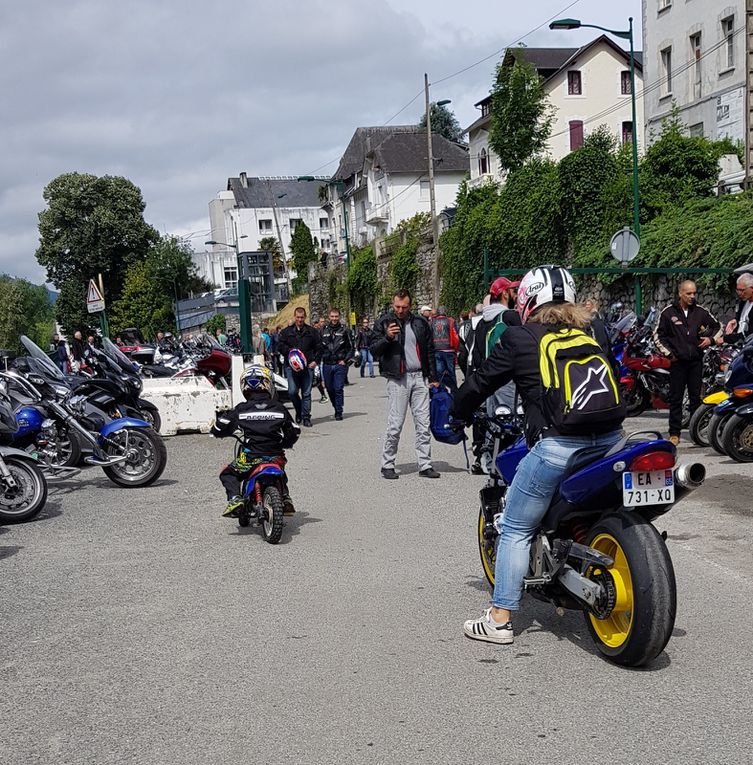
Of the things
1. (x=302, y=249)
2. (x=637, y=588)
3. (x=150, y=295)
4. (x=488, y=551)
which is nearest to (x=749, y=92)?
(x=488, y=551)

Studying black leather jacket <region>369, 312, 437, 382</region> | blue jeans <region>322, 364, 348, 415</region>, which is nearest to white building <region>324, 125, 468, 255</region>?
blue jeans <region>322, 364, 348, 415</region>

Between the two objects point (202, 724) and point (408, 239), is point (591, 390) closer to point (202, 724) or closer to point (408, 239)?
point (202, 724)

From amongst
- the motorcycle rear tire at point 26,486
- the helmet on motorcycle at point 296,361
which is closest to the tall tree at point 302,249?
the helmet on motorcycle at point 296,361

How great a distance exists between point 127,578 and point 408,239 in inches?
1668

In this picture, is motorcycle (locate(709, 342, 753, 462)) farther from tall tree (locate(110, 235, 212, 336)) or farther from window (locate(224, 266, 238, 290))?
window (locate(224, 266, 238, 290))

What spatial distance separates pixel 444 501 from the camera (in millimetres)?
8953

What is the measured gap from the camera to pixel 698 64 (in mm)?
39000

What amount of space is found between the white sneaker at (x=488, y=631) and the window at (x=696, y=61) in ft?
126

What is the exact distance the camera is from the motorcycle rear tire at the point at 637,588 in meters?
4.15

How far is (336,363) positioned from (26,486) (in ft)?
27.5

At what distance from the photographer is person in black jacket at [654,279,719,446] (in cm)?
1096

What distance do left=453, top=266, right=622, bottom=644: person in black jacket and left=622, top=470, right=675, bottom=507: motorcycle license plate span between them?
0.87 feet

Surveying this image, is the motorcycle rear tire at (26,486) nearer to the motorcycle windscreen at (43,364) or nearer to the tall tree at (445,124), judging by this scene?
the motorcycle windscreen at (43,364)

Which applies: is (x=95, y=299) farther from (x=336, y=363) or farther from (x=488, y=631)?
(x=488, y=631)
